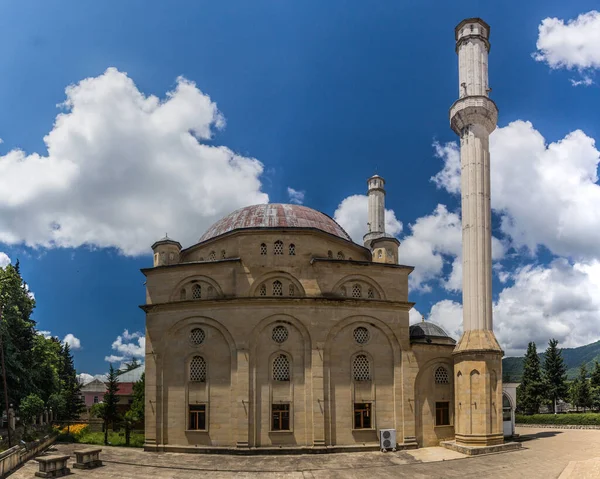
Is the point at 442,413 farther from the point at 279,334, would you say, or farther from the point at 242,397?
the point at 242,397

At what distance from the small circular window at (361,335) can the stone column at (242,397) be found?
573cm

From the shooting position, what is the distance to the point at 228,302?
25.2 meters

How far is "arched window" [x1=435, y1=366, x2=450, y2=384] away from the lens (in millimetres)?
26812

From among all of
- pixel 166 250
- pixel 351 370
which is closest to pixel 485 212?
pixel 351 370

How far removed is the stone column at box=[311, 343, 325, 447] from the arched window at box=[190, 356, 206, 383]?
5.65 metres

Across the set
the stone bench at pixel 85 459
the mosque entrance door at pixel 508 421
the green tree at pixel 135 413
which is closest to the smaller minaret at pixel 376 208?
the mosque entrance door at pixel 508 421

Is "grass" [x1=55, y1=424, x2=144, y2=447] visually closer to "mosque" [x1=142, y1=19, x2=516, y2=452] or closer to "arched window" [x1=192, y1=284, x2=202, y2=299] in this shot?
"mosque" [x1=142, y1=19, x2=516, y2=452]

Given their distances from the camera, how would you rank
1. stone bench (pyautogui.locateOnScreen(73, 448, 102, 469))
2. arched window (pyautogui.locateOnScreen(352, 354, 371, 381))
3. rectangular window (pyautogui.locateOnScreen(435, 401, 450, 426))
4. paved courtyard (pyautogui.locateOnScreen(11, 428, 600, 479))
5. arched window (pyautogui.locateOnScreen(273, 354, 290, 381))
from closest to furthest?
paved courtyard (pyautogui.locateOnScreen(11, 428, 600, 479)) < stone bench (pyautogui.locateOnScreen(73, 448, 102, 469)) < arched window (pyautogui.locateOnScreen(273, 354, 290, 381)) < arched window (pyautogui.locateOnScreen(352, 354, 371, 381)) < rectangular window (pyautogui.locateOnScreen(435, 401, 450, 426))

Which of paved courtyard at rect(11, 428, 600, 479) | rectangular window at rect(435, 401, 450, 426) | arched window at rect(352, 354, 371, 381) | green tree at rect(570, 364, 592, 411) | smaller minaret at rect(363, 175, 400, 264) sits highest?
smaller minaret at rect(363, 175, 400, 264)

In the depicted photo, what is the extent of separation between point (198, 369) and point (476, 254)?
1625cm

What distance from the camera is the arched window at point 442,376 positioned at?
88.0 feet

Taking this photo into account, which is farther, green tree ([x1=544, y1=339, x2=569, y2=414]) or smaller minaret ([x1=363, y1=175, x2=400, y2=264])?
green tree ([x1=544, y1=339, x2=569, y2=414])

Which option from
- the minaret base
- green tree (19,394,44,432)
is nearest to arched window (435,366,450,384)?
the minaret base

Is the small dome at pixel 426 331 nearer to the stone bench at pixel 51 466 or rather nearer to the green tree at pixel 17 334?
the stone bench at pixel 51 466
